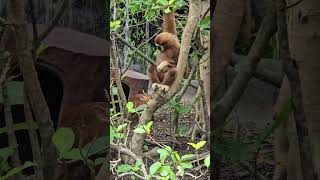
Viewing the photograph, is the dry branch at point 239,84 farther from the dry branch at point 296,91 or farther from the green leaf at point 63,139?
the green leaf at point 63,139

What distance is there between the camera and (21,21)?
1.98 feet

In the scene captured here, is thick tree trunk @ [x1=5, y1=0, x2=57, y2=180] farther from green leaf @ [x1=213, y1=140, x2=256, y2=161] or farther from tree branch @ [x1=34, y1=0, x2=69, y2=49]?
green leaf @ [x1=213, y1=140, x2=256, y2=161]

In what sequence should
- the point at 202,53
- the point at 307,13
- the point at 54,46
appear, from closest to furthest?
the point at 307,13 < the point at 54,46 < the point at 202,53

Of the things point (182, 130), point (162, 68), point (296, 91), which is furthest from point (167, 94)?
point (296, 91)

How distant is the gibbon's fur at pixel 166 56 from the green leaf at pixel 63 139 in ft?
6.78

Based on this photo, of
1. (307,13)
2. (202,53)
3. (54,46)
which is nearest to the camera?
(307,13)

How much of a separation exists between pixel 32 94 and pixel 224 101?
244 mm

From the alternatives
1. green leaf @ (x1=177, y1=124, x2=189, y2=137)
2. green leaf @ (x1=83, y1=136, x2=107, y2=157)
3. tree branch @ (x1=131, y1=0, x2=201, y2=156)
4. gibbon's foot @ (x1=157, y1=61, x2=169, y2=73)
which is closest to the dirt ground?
green leaf @ (x1=83, y1=136, x2=107, y2=157)

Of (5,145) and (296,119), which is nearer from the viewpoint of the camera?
(296,119)

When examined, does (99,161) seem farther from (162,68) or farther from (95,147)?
(162,68)

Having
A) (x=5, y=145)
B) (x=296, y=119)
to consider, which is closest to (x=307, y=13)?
(x=296, y=119)

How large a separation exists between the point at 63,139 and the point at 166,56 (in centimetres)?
256

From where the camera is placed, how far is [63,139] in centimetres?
62

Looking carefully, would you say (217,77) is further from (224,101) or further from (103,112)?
(103,112)
